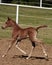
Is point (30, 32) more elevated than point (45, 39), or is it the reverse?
point (30, 32)

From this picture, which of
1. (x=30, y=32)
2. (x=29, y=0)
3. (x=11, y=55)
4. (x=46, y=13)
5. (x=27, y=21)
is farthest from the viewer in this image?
(x=29, y=0)

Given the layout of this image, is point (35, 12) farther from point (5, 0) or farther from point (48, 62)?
point (48, 62)

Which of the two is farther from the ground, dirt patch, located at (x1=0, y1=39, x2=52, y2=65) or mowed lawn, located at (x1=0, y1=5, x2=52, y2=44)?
dirt patch, located at (x1=0, y1=39, x2=52, y2=65)

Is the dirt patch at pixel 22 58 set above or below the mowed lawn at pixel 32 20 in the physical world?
above

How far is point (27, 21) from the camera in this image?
67.9 feet

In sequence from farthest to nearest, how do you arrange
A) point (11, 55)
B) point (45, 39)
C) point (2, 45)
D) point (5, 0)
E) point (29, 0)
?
point (5, 0) → point (29, 0) → point (45, 39) → point (2, 45) → point (11, 55)

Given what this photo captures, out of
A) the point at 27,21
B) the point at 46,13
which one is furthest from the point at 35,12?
the point at 27,21

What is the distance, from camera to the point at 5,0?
33.9m

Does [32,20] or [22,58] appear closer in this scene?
[22,58]

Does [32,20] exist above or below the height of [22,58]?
below

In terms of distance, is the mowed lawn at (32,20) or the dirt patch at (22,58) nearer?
the dirt patch at (22,58)

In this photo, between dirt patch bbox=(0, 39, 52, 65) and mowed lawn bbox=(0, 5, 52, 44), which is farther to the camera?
mowed lawn bbox=(0, 5, 52, 44)

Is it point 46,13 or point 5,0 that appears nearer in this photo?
point 46,13

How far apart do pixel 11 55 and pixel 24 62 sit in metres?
1.32
